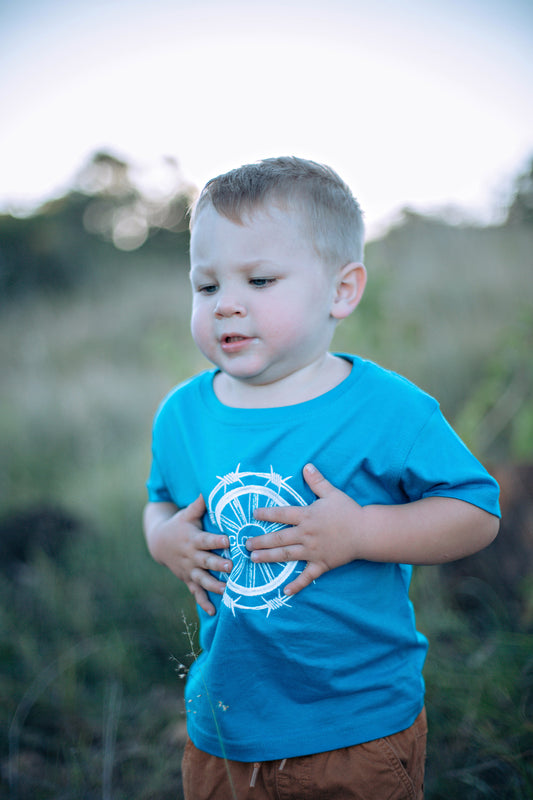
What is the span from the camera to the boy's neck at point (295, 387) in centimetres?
133

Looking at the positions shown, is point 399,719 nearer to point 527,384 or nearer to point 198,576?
point 198,576

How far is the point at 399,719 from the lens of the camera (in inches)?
50.0

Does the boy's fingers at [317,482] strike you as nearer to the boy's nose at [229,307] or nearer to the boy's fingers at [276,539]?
the boy's fingers at [276,539]

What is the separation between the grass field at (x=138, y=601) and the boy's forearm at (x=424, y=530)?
0.91 metres

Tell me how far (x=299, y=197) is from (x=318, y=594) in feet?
3.09

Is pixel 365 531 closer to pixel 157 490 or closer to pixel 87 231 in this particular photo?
pixel 157 490

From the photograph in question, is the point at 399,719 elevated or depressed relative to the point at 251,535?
depressed

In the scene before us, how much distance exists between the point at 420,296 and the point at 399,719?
6761mm

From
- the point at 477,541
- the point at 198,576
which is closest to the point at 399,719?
the point at 477,541

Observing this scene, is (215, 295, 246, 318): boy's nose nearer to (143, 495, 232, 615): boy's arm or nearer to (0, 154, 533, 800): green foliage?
(143, 495, 232, 615): boy's arm

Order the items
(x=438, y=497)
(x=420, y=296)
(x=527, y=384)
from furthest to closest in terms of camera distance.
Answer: (x=420, y=296) → (x=527, y=384) → (x=438, y=497)

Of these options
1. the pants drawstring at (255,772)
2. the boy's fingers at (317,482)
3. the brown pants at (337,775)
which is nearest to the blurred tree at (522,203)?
the boy's fingers at (317,482)

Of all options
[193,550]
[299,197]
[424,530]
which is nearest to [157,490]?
[193,550]

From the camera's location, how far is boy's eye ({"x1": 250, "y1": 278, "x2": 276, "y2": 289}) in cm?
123
